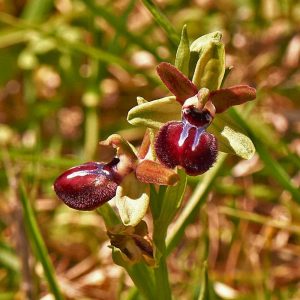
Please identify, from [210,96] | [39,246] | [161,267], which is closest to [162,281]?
[161,267]

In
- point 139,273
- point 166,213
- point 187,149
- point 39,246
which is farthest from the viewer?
point 39,246

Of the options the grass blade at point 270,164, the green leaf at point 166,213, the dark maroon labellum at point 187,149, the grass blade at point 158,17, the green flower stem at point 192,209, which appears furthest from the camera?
the grass blade at point 270,164

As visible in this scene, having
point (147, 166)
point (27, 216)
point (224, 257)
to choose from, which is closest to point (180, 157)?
point (147, 166)

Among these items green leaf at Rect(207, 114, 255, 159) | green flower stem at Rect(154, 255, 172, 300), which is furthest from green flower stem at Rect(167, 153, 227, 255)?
green leaf at Rect(207, 114, 255, 159)

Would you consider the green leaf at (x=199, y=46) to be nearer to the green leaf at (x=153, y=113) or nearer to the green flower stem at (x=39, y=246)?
the green leaf at (x=153, y=113)

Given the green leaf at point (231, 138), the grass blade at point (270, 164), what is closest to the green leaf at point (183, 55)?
the green leaf at point (231, 138)

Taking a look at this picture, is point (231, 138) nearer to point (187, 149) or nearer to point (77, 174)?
point (187, 149)
